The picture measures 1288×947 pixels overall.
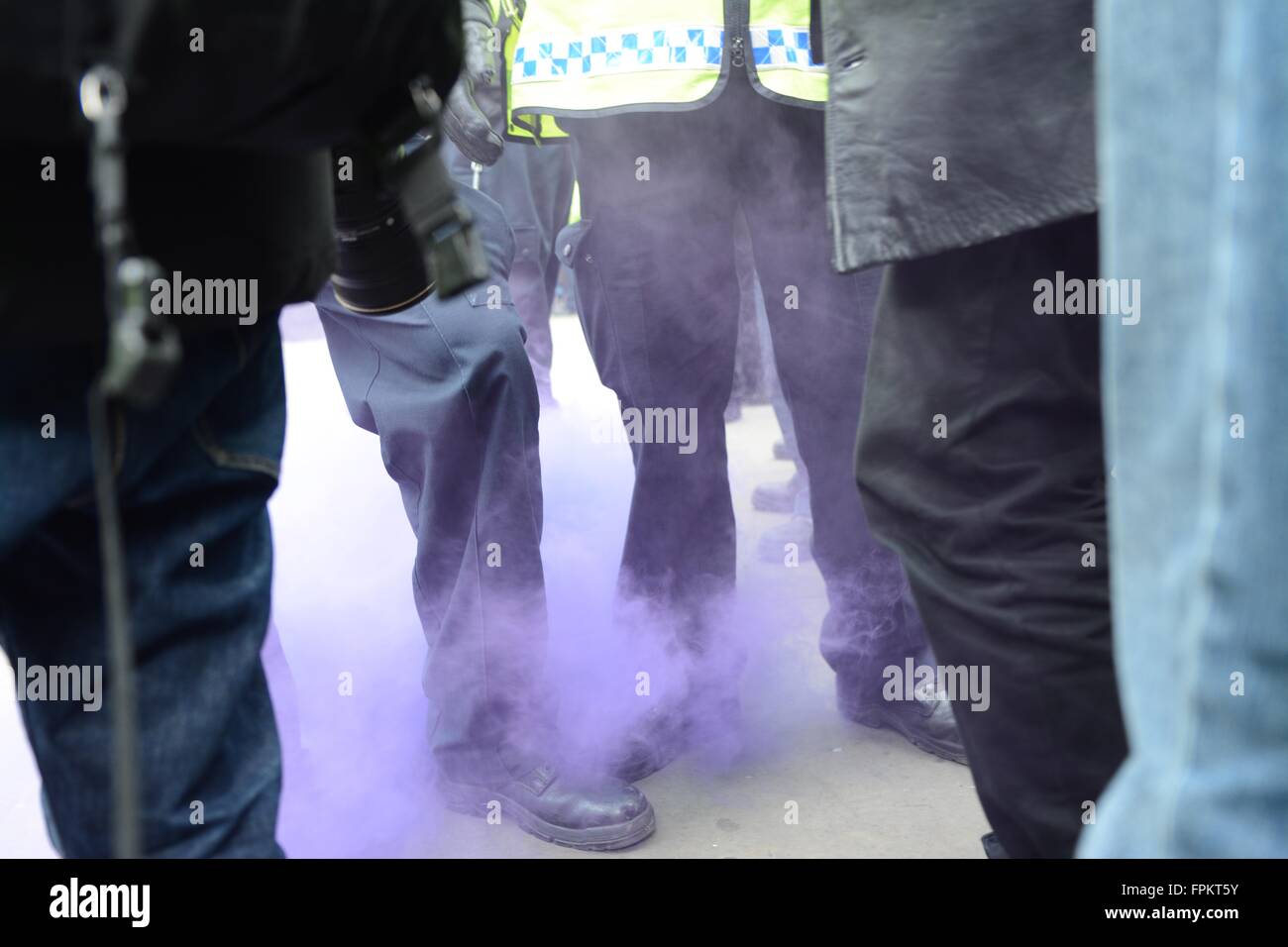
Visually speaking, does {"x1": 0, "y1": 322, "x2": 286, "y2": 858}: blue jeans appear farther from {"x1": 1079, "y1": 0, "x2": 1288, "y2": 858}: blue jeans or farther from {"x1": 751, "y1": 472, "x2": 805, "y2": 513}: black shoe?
{"x1": 751, "y1": 472, "x2": 805, "y2": 513}: black shoe

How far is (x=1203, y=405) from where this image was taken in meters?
0.70

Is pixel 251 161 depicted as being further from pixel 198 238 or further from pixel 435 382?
pixel 435 382

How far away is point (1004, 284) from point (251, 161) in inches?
25.0

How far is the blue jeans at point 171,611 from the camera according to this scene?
87cm

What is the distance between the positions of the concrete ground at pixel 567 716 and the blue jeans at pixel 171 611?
913 mm

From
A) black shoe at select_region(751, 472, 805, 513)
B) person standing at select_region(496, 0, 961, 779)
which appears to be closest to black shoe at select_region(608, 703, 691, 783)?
person standing at select_region(496, 0, 961, 779)

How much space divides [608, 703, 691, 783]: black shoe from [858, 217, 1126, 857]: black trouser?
1050 millimetres

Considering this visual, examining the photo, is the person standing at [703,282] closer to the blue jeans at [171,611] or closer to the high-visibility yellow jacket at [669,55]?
the high-visibility yellow jacket at [669,55]

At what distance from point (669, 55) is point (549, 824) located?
129 cm

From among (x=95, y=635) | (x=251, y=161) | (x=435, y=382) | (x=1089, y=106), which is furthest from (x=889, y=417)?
(x=435, y=382)

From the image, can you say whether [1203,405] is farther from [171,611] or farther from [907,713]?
[907,713]

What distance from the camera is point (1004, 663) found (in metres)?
1.04

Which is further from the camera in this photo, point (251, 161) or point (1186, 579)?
point (251, 161)

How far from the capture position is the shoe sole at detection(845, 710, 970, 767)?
6.91ft
